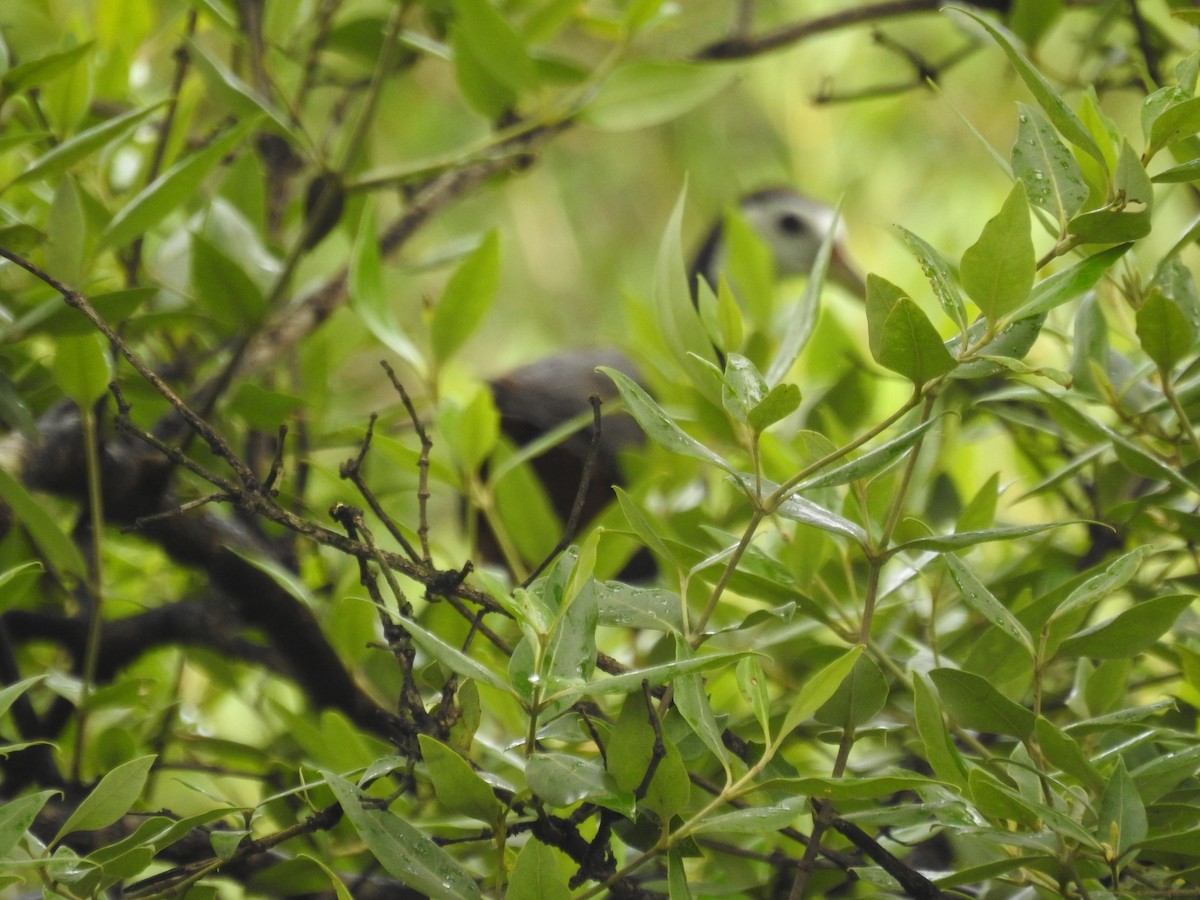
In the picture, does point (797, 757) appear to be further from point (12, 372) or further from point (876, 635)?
point (12, 372)

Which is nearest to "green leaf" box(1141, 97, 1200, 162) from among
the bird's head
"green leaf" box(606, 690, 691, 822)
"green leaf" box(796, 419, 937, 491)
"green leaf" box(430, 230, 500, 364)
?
"green leaf" box(796, 419, 937, 491)

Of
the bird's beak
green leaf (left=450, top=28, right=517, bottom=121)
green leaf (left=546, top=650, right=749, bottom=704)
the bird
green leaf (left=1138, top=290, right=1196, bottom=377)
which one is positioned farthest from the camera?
the bird's beak

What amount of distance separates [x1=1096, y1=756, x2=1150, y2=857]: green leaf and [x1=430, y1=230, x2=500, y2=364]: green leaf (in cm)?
38

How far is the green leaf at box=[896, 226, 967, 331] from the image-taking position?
327 mm

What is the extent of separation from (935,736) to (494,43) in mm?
440

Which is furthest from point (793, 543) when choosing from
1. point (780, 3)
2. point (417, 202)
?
point (780, 3)

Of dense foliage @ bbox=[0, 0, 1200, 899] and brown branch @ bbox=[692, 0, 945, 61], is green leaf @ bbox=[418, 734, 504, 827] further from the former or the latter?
brown branch @ bbox=[692, 0, 945, 61]

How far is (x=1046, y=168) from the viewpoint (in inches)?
14.0

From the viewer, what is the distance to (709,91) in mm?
679

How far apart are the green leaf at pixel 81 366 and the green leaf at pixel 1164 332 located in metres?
0.40

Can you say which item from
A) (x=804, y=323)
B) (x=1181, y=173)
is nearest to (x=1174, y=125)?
(x=1181, y=173)

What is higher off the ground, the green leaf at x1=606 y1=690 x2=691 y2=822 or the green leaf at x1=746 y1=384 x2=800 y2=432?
the green leaf at x1=746 y1=384 x2=800 y2=432

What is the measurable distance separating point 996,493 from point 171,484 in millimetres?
433

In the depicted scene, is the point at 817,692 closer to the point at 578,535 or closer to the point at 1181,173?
the point at 1181,173
